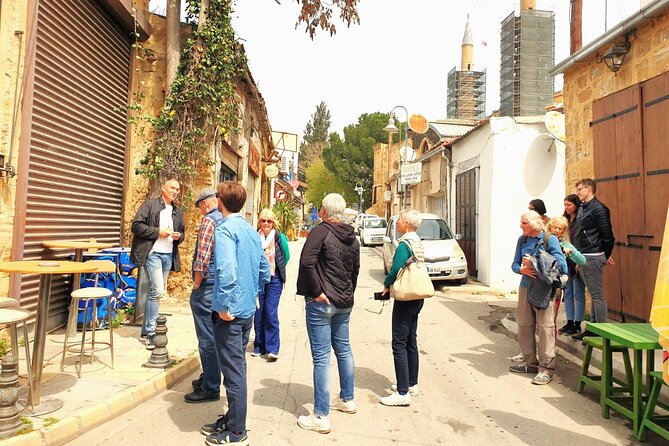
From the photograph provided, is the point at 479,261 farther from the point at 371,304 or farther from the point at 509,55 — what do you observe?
the point at 509,55

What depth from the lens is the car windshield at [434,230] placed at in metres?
12.0

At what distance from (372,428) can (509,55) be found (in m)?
61.2

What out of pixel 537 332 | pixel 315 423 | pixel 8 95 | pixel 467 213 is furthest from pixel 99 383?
pixel 467 213

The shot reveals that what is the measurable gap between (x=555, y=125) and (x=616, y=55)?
4.16 meters

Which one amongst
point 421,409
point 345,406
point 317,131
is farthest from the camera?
point 317,131

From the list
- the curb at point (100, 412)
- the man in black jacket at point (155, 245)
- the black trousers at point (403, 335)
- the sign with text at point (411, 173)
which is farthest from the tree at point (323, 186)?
the black trousers at point (403, 335)

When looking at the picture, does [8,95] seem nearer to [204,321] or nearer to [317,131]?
[204,321]

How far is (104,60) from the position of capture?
7.20 m

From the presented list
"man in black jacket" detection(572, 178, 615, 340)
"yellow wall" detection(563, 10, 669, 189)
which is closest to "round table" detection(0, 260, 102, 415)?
"man in black jacket" detection(572, 178, 615, 340)

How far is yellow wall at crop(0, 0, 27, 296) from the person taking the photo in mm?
4816

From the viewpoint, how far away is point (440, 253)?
11.3 m

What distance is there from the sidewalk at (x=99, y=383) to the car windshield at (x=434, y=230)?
7.30m

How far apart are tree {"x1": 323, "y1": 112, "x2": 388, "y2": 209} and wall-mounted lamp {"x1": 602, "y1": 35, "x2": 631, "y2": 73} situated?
136 ft

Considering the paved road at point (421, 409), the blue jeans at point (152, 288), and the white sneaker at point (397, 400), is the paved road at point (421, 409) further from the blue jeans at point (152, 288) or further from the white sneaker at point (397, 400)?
the blue jeans at point (152, 288)
